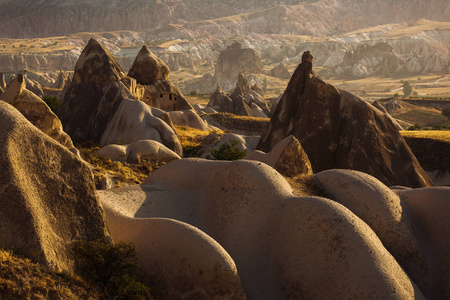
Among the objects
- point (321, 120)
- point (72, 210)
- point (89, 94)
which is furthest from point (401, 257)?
point (89, 94)

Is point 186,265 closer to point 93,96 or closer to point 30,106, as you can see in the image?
point 30,106

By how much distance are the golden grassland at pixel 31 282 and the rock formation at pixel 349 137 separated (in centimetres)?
1474

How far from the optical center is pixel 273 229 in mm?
10469

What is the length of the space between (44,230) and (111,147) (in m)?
15.4

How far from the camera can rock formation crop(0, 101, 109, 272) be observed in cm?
700

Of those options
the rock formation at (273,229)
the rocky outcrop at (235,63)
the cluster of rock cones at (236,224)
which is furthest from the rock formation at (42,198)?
the rocky outcrop at (235,63)

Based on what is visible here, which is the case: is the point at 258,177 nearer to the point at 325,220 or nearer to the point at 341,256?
the point at 325,220

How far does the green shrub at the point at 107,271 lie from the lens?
25.1 ft

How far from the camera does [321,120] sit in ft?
68.1

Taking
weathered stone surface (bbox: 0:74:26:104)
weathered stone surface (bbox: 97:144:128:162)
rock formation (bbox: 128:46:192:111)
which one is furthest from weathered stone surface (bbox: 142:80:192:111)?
weathered stone surface (bbox: 0:74:26:104)

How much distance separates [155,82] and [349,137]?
27767mm

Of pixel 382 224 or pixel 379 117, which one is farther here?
pixel 379 117

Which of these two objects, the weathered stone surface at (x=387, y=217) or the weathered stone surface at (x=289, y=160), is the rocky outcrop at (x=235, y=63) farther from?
the weathered stone surface at (x=387, y=217)

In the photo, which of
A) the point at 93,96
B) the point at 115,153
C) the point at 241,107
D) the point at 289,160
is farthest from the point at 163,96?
the point at 289,160
